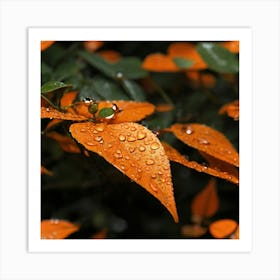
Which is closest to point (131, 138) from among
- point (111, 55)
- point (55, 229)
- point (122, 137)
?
point (122, 137)

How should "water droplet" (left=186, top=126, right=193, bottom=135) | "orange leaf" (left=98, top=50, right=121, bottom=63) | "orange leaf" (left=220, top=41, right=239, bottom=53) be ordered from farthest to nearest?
"orange leaf" (left=98, top=50, right=121, bottom=63), "orange leaf" (left=220, top=41, right=239, bottom=53), "water droplet" (left=186, top=126, right=193, bottom=135)

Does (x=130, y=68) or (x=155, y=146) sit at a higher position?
(x=130, y=68)

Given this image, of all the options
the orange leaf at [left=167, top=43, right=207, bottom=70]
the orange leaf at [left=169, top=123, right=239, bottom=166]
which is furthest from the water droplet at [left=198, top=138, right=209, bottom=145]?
the orange leaf at [left=167, top=43, right=207, bottom=70]

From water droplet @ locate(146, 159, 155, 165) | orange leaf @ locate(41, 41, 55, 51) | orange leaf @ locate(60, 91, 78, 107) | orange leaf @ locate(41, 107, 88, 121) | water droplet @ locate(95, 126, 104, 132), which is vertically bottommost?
water droplet @ locate(146, 159, 155, 165)

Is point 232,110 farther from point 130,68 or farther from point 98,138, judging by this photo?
point 98,138

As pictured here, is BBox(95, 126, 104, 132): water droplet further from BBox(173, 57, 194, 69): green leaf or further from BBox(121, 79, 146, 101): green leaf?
BBox(173, 57, 194, 69): green leaf
